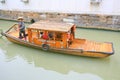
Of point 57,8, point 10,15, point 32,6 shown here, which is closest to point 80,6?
point 57,8

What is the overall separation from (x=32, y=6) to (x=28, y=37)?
15.1 feet

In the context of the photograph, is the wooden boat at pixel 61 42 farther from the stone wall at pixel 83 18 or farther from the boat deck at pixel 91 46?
the stone wall at pixel 83 18

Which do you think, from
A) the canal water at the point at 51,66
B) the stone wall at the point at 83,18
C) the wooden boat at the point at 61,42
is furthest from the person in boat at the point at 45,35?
the stone wall at the point at 83,18

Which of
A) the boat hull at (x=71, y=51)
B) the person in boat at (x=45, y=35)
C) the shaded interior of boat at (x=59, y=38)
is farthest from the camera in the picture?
the person in boat at (x=45, y=35)

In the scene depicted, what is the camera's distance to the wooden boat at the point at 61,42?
8.07 meters

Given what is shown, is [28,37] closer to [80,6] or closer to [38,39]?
[38,39]

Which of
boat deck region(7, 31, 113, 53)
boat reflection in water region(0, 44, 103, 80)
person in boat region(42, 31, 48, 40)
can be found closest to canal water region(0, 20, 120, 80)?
boat reflection in water region(0, 44, 103, 80)

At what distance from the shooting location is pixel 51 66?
788cm

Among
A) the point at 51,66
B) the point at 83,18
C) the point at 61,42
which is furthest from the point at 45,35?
the point at 83,18

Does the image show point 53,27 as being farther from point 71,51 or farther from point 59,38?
point 71,51

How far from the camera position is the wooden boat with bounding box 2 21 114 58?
8070mm

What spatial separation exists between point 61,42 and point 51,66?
1.11m

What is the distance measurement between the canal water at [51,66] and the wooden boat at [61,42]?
0.95ft

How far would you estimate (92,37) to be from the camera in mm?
10742
